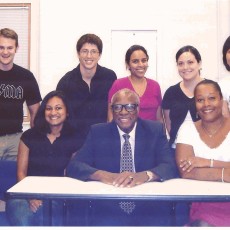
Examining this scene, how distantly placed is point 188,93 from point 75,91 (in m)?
0.78

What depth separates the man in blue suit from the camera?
81.6 inches

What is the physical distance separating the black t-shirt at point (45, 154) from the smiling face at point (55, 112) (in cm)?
10

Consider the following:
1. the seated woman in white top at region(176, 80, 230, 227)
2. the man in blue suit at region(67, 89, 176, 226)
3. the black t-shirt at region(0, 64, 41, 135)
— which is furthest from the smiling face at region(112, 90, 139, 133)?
the black t-shirt at region(0, 64, 41, 135)

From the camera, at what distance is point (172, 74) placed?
3.89m

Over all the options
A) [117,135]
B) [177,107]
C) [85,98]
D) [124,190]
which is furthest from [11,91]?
[124,190]

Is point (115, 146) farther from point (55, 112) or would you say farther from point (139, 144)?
point (55, 112)

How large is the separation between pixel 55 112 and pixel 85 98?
1.37ft

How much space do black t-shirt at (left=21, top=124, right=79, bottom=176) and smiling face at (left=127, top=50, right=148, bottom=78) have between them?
764 millimetres

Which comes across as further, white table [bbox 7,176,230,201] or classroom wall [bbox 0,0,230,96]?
classroom wall [bbox 0,0,230,96]

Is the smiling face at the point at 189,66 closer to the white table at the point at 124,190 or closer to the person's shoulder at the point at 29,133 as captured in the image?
the white table at the point at 124,190

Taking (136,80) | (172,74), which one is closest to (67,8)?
(172,74)

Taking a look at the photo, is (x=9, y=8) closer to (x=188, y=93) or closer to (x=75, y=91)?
(x=75, y=91)

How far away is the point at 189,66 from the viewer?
8.75ft

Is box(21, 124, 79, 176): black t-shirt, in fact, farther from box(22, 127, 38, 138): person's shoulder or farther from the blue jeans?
the blue jeans
